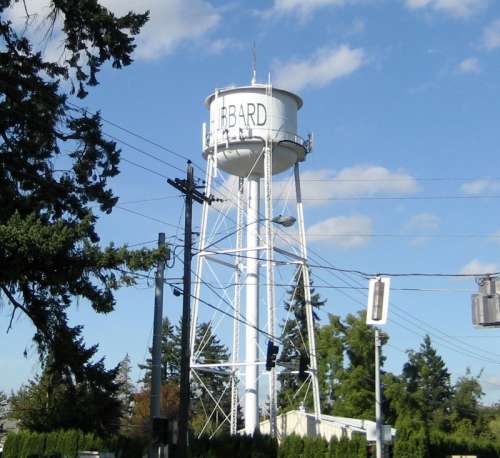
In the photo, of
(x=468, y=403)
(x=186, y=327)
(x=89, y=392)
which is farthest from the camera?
(x=468, y=403)

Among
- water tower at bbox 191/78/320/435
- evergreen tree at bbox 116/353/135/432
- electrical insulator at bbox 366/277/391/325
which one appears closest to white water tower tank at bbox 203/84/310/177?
water tower at bbox 191/78/320/435

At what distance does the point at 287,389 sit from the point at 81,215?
169 ft

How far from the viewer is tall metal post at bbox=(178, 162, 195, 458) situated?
25.5m

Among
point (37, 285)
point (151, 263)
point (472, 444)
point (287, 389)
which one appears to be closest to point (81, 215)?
point (37, 285)

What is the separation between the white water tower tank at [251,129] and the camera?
41531 millimetres

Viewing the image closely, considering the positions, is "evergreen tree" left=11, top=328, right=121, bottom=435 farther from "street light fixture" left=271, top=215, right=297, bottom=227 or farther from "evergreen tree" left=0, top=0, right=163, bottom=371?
"street light fixture" left=271, top=215, right=297, bottom=227

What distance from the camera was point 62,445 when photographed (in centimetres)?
3891

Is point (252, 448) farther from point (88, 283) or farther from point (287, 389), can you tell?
point (287, 389)

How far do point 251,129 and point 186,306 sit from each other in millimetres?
16421

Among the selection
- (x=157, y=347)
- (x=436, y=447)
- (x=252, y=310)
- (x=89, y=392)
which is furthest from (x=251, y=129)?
(x=89, y=392)

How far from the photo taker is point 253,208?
41.9 meters

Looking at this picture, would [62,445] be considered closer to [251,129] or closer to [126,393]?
[251,129]

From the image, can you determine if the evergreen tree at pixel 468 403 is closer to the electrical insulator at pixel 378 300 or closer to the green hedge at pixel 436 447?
the green hedge at pixel 436 447

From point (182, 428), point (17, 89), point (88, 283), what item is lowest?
point (182, 428)
